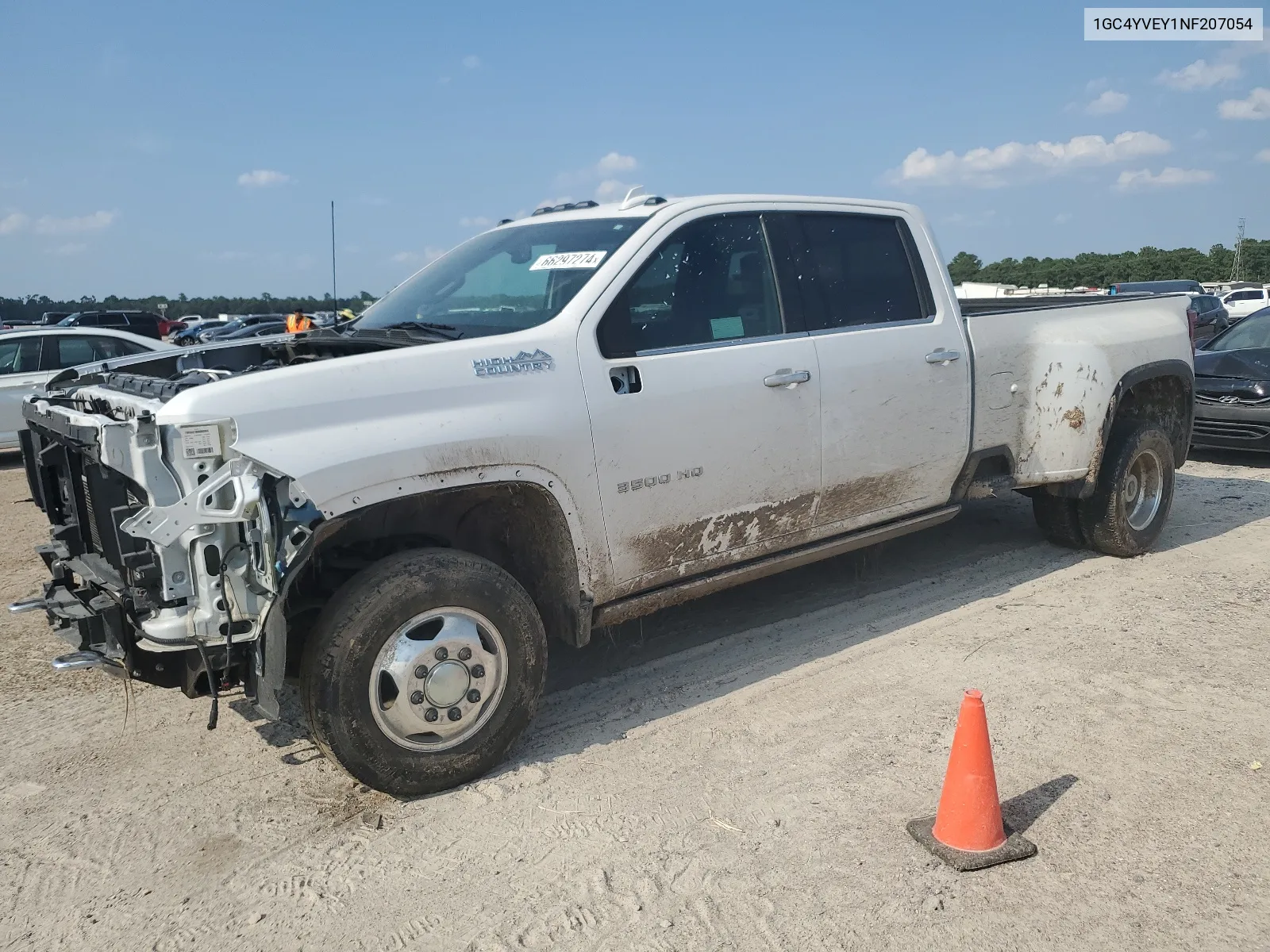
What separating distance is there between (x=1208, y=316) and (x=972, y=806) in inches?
1133

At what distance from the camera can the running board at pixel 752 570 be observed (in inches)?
159

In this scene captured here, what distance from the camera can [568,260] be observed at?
4180mm

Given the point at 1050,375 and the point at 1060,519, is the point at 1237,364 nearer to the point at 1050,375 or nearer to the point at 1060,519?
the point at 1060,519

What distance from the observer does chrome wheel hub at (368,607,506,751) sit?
11.1ft

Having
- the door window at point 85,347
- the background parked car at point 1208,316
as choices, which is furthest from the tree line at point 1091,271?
the door window at point 85,347

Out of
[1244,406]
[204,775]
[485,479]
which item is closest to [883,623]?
[485,479]

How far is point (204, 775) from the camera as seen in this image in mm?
3760

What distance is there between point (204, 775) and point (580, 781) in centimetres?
141

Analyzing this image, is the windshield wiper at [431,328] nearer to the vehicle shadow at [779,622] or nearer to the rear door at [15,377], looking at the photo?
the vehicle shadow at [779,622]

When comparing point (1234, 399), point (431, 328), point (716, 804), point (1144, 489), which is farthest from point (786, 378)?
point (1234, 399)

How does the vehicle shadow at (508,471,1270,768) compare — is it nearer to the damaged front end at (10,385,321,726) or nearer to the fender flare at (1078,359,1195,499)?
the fender flare at (1078,359,1195,499)

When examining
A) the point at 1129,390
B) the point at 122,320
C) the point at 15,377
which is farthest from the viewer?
the point at 122,320

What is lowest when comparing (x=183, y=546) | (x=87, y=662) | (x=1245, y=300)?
(x=87, y=662)

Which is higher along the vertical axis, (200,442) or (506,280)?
(506,280)
